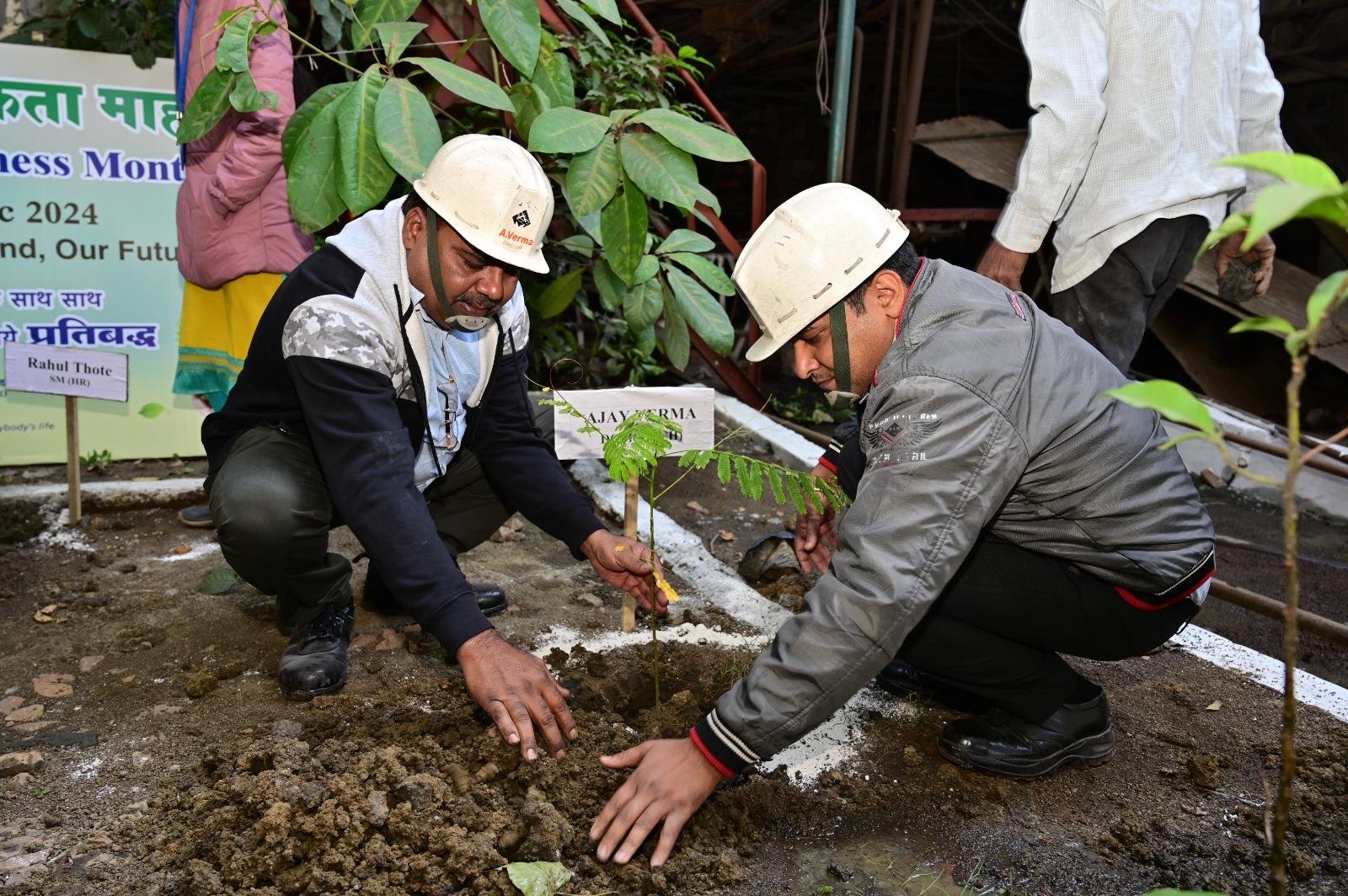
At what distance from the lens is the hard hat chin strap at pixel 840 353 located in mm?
1945

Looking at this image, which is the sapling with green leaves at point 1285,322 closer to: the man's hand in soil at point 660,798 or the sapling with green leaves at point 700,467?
Answer: the man's hand in soil at point 660,798

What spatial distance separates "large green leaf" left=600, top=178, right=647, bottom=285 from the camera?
2986 mm

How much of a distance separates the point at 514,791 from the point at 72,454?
258cm

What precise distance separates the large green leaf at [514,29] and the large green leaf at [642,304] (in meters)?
0.93

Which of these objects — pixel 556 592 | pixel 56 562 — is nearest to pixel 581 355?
pixel 556 592

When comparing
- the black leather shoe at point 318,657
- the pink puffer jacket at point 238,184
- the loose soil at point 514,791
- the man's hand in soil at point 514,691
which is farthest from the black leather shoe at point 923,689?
the pink puffer jacket at point 238,184

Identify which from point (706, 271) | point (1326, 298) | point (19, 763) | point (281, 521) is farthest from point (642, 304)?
point (1326, 298)

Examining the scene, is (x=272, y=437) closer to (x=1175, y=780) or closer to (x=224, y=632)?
(x=224, y=632)

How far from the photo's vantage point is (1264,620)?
11.3 feet

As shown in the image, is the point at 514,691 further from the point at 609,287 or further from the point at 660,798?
the point at 609,287

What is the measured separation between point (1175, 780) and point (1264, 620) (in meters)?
1.46

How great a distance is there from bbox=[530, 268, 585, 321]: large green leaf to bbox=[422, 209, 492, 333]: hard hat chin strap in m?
1.42

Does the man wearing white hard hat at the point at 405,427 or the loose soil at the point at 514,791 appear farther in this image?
the man wearing white hard hat at the point at 405,427

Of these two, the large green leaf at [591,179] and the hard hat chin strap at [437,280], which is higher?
the large green leaf at [591,179]
